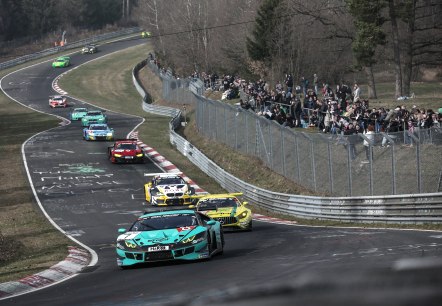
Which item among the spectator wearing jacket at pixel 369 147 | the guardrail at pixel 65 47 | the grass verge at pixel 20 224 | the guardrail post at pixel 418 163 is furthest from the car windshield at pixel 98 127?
the guardrail at pixel 65 47

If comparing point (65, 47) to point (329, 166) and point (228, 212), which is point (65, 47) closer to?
point (329, 166)

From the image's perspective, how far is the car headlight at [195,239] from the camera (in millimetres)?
15109

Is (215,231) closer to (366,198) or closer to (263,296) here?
(366,198)

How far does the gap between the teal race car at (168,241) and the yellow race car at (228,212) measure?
24.2 ft

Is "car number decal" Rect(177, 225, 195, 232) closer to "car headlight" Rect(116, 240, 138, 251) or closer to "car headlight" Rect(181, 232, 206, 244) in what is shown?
"car headlight" Rect(181, 232, 206, 244)

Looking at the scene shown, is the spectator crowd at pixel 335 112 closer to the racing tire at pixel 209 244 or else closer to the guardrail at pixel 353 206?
the guardrail at pixel 353 206

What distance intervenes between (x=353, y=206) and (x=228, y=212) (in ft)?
11.3

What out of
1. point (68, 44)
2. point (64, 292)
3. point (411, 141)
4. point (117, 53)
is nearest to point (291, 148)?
point (411, 141)

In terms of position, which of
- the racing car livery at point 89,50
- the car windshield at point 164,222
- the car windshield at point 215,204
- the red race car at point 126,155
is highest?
the racing car livery at point 89,50

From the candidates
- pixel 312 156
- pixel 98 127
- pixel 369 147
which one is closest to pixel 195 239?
pixel 369 147

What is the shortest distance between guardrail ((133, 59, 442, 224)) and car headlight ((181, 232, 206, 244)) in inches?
280

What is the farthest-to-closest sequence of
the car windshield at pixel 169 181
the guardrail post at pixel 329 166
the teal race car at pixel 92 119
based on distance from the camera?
the teal race car at pixel 92 119 → the car windshield at pixel 169 181 → the guardrail post at pixel 329 166

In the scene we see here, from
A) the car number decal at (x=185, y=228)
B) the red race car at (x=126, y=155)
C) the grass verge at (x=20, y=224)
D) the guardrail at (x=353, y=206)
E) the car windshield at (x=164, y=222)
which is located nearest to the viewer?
the car number decal at (x=185, y=228)

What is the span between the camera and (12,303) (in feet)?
36.1
